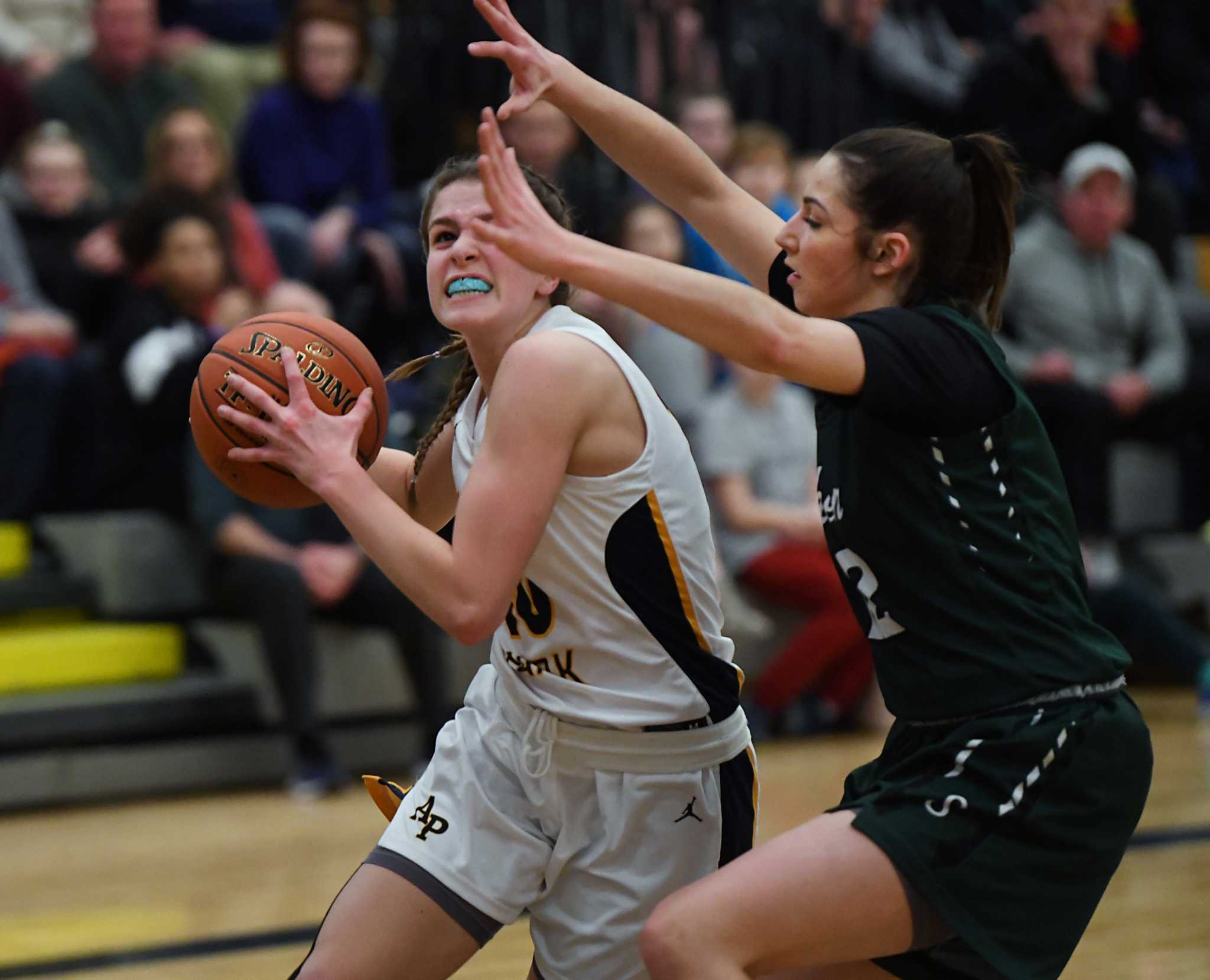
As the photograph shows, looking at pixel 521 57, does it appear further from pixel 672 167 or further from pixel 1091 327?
pixel 1091 327

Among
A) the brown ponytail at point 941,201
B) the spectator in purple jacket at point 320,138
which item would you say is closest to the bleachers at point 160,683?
the spectator in purple jacket at point 320,138

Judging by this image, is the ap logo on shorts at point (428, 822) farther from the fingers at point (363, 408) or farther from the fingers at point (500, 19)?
the fingers at point (500, 19)

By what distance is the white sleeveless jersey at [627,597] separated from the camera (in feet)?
7.91

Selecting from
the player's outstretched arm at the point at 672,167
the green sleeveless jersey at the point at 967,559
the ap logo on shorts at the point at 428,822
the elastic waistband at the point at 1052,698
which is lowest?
the ap logo on shorts at the point at 428,822

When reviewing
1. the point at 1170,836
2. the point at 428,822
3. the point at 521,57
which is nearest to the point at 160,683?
the point at 1170,836

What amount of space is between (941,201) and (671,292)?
478mm

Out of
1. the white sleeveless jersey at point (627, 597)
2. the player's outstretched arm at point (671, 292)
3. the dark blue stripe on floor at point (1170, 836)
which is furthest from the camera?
the dark blue stripe on floor at point (1170, 836)

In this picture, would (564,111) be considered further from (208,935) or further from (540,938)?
(208,935)

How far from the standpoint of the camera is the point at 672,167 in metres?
2.76

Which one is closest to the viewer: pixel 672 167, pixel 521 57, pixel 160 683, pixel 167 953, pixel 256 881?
pixel 521 57

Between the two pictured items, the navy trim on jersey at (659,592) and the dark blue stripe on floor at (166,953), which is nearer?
the navy trim on jersey at (659,592)

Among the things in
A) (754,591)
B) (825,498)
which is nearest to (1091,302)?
(754,591)

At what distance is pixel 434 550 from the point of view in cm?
221

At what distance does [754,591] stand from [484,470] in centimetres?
457
